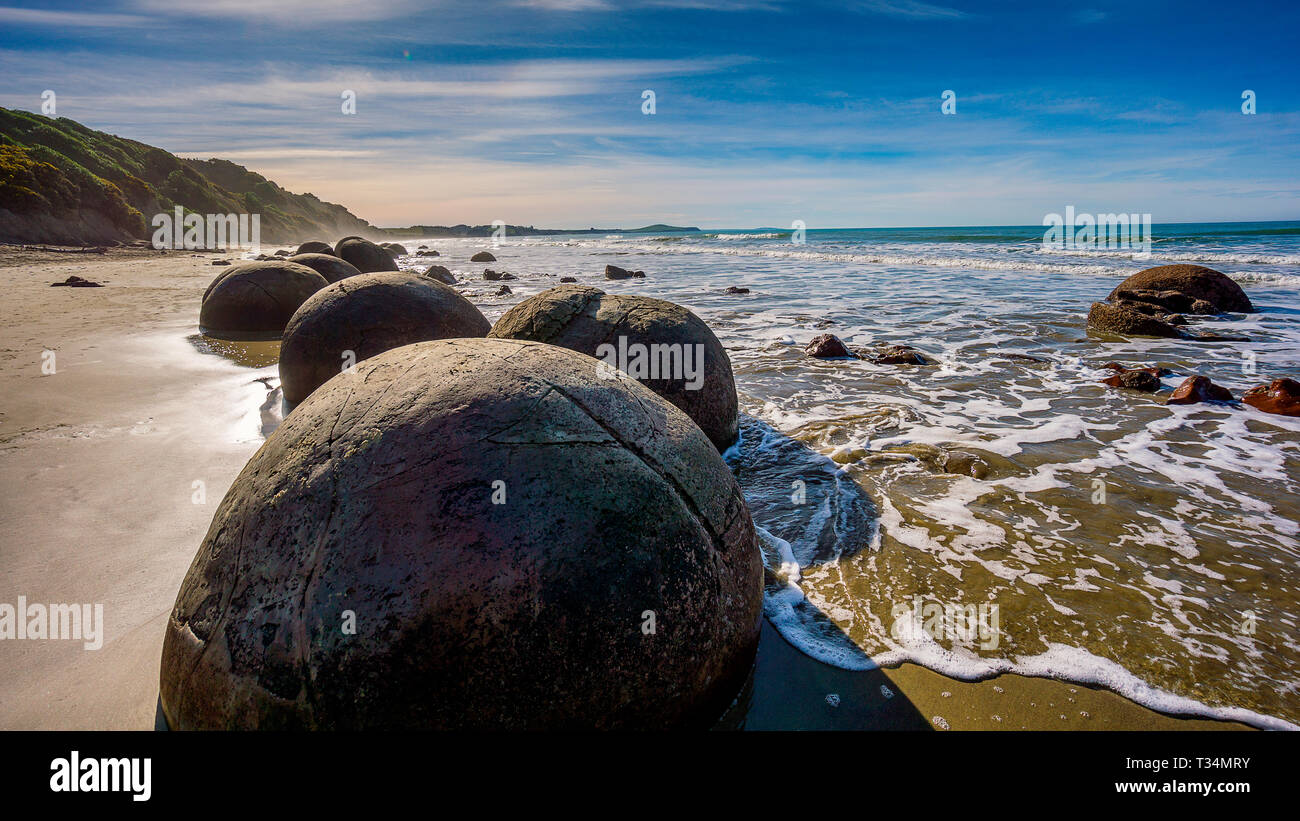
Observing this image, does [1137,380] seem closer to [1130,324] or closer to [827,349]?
[827,349]

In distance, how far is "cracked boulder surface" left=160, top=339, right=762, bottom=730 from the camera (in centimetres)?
173

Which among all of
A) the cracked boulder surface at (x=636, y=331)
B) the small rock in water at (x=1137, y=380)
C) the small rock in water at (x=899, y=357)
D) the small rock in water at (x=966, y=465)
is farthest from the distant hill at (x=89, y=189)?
the small rock in water at (x=1137, y=380)

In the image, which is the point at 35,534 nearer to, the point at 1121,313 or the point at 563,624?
the point at 563,624

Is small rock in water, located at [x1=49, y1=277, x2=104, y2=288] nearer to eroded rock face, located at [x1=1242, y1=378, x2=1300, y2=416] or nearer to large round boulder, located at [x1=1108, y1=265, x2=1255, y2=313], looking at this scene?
eroded rock face, located at [x1=1242, y1=378, x2=1300, y2=416]

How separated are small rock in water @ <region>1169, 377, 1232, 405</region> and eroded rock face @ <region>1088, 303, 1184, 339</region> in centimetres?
390

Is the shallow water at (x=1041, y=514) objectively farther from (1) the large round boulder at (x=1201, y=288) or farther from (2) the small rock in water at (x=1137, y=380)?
(1) the large round boulder at (x=1201, y=288)

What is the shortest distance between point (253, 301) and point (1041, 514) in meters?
10.8

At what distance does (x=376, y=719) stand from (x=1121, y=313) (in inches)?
467

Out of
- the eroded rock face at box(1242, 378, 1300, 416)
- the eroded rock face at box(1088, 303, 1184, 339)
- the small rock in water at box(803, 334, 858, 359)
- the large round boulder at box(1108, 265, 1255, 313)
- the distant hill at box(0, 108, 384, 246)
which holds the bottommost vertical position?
the eroded rock face at box(1242, 378, 1300, 416)

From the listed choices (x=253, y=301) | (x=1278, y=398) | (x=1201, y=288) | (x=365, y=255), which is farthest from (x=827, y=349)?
(x=365, y=255)

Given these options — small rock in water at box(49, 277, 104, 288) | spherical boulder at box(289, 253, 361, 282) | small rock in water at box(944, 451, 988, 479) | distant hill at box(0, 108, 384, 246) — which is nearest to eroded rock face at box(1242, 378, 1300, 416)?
small rock in water at box(944, 451, 988, 479)

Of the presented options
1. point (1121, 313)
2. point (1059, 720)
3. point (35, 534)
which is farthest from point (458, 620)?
point (1121, 313)

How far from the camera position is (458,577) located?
5.76 feet
